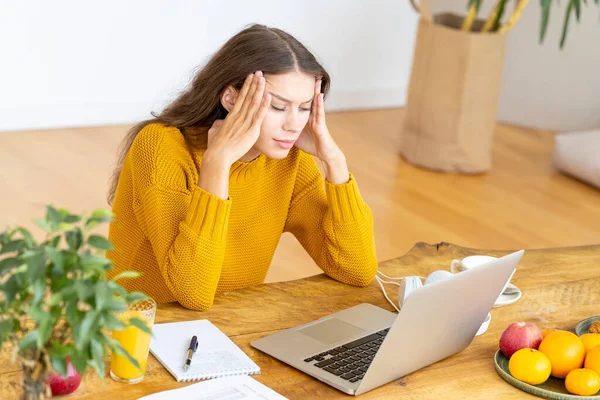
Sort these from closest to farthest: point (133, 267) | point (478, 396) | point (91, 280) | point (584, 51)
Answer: point (91, 280) → point (478, 396) → point (133, 267) → point (584, 51)

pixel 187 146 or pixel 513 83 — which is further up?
pixel 187 146

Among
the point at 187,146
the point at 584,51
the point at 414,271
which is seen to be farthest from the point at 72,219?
the point at 584,51

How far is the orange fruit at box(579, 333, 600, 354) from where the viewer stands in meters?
1.52

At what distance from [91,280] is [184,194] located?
0.84m

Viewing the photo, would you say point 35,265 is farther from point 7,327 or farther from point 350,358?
point 350,358

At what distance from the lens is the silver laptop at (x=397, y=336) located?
1.38 m

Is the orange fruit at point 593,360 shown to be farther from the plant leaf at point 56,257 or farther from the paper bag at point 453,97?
the paper bag at point 453,97

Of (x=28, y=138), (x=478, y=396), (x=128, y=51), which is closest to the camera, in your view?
(x=478, y=396)

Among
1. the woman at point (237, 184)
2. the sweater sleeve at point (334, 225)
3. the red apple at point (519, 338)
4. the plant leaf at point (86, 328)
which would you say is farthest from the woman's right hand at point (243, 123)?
the plant leaf at point (86, 328)

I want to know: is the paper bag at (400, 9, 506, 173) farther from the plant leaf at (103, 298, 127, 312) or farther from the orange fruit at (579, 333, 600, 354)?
the plant leaf at (103, 298, 127, 312)

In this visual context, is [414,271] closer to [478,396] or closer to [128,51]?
[478,396]

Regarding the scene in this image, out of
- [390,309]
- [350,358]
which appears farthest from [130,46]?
[350,358]

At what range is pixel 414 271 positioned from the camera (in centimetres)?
196

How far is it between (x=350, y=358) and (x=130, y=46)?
11.4ft
